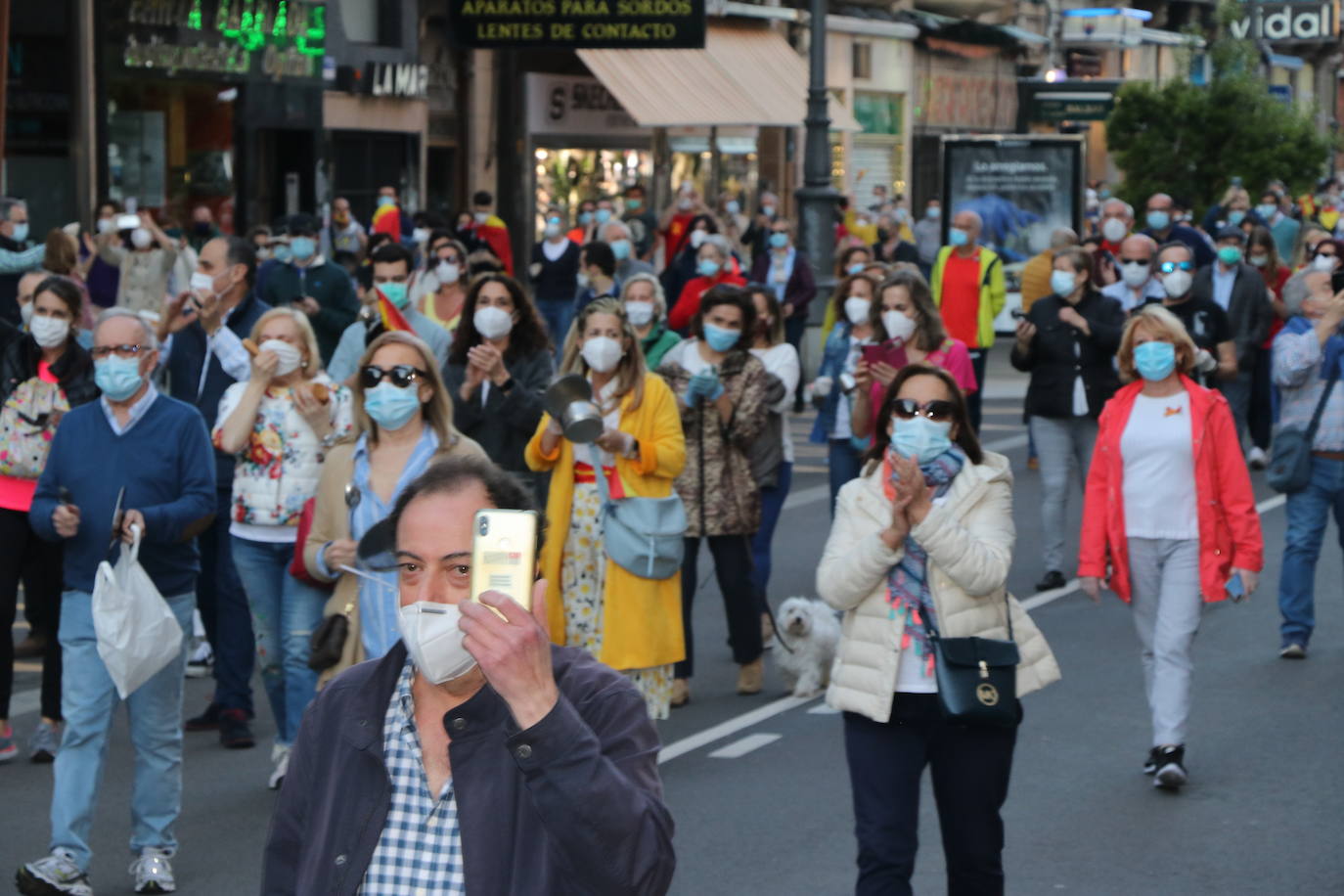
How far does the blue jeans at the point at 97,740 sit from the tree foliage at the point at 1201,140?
2644 centimetres

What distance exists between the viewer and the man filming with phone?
9.71ft

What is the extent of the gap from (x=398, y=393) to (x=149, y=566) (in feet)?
3.10

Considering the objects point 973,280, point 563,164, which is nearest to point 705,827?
point 973,280

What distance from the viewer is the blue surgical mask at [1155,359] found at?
315 inches

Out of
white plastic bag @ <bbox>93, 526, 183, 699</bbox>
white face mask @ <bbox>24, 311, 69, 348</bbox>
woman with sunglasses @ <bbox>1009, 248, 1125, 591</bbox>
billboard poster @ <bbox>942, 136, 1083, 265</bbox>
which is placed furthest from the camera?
billboard poster @ <bbox>942, 136, 1083, 265</bbox>

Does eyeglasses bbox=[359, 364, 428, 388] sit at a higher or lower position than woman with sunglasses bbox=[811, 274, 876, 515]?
higher

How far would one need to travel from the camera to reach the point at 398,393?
22.8 ft

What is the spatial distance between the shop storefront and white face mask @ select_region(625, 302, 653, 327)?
44.4ft

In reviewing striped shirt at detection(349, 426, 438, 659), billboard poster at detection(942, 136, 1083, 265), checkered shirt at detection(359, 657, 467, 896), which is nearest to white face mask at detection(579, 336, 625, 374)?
striped shirt at detection(349, 426, 438, 659)

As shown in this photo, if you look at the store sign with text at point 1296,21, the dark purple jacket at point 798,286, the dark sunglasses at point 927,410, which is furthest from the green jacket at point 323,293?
the store sign with text at point 1296,21

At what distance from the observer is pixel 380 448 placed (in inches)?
279

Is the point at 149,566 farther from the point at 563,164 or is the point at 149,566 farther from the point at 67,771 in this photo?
the point at 563,164

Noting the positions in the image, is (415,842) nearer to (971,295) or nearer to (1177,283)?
(1177,283)

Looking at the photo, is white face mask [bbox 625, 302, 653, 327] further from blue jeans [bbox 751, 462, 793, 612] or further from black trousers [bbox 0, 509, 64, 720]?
black trousers [bbox 0, 509, 64, 720]
